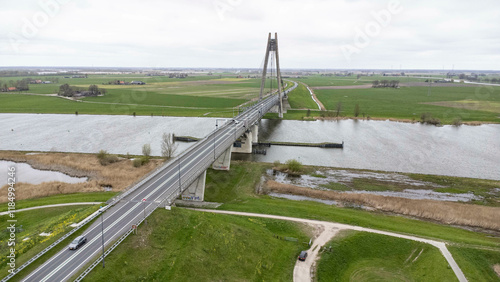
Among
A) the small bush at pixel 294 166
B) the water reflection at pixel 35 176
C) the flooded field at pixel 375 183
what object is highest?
the small bush at pixel 294 166

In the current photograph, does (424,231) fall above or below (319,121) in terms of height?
below

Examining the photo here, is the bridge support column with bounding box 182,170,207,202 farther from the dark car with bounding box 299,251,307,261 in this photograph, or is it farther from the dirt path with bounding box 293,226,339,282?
the dark car with bounding box 299,251,307,261

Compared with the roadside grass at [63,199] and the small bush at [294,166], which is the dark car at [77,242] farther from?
the small bush at [294,166]

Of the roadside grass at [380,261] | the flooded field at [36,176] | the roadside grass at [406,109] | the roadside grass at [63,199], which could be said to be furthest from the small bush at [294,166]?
the roadside grass at [406,109]

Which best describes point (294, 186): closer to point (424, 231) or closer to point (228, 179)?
point (228, 179)

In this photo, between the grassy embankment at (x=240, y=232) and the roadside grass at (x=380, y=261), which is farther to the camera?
the roadside grass at (x=380, y=261)

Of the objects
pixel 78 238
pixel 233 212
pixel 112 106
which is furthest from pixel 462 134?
pixel 112 106

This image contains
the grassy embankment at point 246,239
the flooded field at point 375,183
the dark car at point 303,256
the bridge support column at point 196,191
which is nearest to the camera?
the grassy embankment at point 246,239
